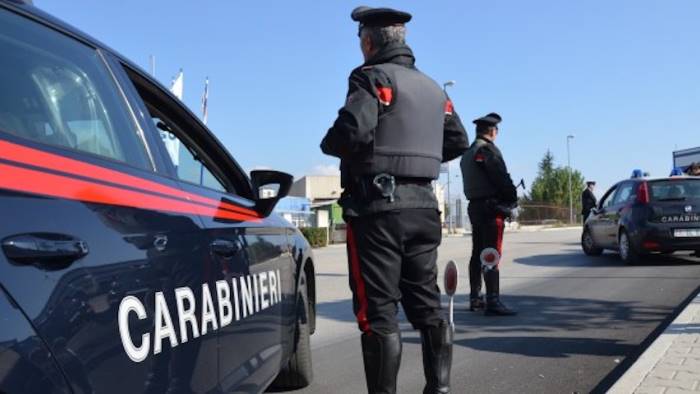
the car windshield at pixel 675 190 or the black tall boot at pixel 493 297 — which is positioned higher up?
the car windshield at pixel 675 190

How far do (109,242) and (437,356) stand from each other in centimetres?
191

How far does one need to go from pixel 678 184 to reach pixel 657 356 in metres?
7.82

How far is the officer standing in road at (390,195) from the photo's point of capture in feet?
9.79

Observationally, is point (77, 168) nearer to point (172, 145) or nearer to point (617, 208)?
point (172, 145)

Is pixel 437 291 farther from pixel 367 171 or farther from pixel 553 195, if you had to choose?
pixel 553 195

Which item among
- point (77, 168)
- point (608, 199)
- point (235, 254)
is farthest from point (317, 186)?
point (77, 168)

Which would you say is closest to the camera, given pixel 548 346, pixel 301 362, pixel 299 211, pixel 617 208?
pixel 301 362

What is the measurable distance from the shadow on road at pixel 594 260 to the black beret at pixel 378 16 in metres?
9.55

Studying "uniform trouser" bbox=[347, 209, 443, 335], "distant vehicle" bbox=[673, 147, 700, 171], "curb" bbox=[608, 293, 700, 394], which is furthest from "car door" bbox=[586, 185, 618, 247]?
"uniform trouser" bbox=[347, 209, 443, 335]

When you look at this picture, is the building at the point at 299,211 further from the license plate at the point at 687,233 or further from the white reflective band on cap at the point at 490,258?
the white reflective band on cap at the point at 490,258

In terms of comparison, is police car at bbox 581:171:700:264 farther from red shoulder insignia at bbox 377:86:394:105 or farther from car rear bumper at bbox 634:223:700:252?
red shoulder insignia at bbox 377:86:394:105

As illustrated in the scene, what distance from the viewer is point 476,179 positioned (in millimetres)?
6602

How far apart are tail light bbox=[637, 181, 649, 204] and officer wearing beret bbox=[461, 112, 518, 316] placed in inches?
219

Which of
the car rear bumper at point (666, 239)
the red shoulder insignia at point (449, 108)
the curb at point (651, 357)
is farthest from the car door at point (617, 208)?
the red shoulder insignia at point (449, 108)
